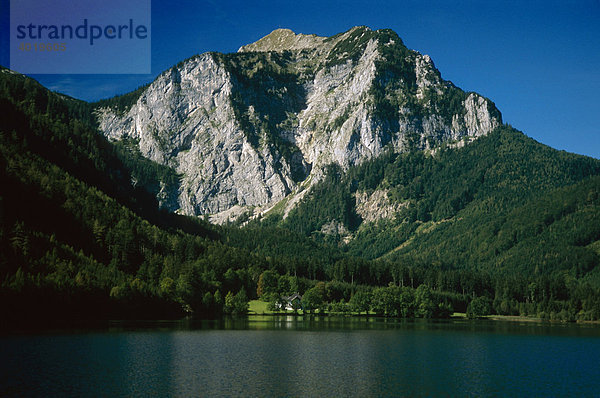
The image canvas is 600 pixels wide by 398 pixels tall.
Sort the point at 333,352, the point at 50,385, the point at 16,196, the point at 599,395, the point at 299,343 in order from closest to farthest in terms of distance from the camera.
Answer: the point at 50,385, the point at 599,395, the point at 333,352, the point at 299,343, the point at 16,196

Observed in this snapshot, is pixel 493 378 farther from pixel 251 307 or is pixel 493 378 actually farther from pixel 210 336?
pixel 251 307

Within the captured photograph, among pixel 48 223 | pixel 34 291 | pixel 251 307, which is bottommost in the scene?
pixel 251 307

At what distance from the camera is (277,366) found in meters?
70.9

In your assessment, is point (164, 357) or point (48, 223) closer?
point (164, 357)

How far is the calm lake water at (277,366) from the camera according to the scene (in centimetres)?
5691

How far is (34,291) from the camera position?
108m

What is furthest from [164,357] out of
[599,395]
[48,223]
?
[48,223]

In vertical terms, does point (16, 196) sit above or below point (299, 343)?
above

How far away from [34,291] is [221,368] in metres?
59.2

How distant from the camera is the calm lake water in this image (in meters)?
56.9

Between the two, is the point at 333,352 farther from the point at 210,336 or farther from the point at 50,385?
the point at 50,385

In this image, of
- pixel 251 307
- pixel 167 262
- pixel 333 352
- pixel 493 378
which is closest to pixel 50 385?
pixel 333 352

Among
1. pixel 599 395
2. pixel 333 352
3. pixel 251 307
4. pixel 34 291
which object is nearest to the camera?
pixel 599 395

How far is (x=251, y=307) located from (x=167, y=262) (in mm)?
34500
